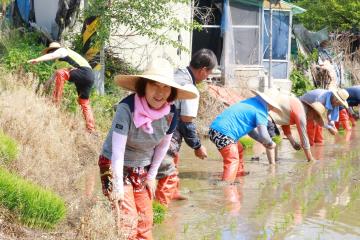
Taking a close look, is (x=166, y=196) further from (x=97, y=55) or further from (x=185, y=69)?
(x=97, y=55)

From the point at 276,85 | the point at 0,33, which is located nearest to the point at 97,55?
the point at 0,33

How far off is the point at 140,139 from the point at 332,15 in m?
23.0

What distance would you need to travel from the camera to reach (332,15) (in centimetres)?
2709

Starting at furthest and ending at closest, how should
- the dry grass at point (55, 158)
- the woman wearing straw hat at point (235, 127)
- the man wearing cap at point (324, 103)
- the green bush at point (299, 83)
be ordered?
the green bush at point (299, 83)
the man wearing cap at point (324, 103)
the woman wearing straw hat at point (235, 127)
the dry grass at point (55, 158)

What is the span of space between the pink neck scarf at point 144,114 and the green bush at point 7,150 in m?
2.17

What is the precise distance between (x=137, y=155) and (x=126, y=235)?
0.60 meters

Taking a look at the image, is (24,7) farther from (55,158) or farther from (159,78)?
(159,78)

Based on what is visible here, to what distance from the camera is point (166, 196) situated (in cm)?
741

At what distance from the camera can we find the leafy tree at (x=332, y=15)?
26.2 m

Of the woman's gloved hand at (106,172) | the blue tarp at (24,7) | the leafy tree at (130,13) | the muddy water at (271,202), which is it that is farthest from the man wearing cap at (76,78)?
the woman's gloved hand at (106,172)

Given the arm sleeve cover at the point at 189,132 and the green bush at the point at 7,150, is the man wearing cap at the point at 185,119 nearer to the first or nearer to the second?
the arm sleeve cover at the point at 189,132

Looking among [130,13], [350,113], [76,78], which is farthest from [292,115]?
[350,113]

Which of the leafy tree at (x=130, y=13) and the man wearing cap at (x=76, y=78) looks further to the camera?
the leafy tree at (x=130, y=13)

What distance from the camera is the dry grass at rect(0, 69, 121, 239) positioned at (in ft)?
17.3
